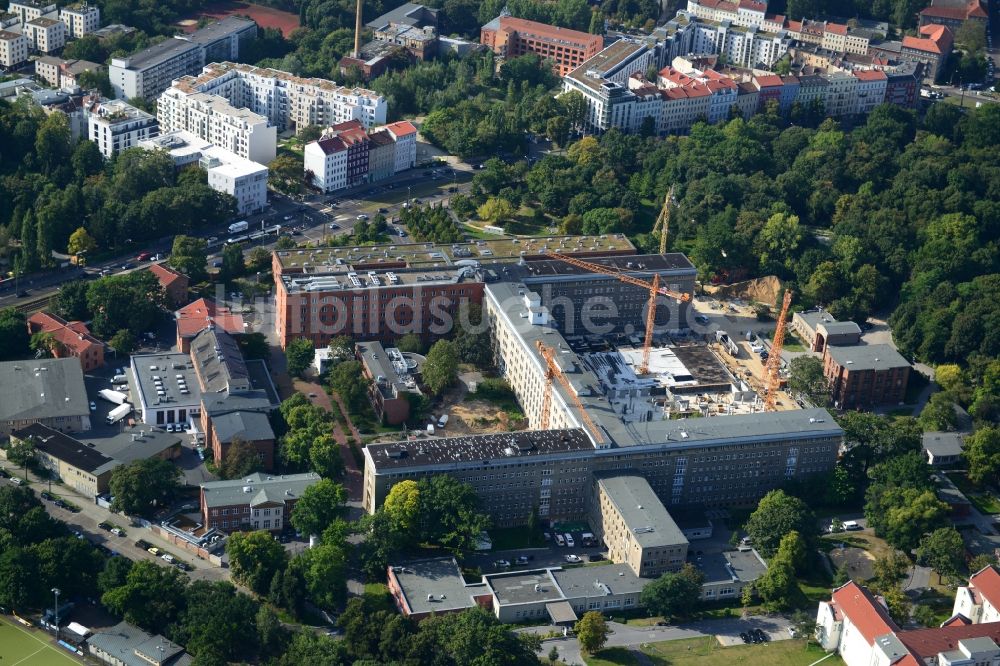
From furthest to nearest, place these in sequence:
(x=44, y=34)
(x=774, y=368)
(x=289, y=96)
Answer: (x=44, y=34), (x=289, y=96), (x=774, y=368)

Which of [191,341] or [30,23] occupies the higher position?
[30,23]

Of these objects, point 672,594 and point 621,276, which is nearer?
point 672,594

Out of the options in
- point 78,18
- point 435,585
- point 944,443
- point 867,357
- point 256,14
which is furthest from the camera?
point 256,14

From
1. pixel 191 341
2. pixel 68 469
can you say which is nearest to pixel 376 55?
pixel 191 341

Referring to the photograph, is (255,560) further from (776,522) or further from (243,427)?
(776,522)

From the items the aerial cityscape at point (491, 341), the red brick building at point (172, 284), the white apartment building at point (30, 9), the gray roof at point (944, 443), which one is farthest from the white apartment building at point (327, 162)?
the gray roof at point (944, 443)

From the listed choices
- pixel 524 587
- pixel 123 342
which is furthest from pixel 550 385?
pixel 123 342

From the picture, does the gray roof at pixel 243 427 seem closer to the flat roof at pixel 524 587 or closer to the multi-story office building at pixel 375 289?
the multi-story office building at pixel 375 289

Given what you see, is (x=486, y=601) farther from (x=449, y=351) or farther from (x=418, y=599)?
(x=449, y=351)
